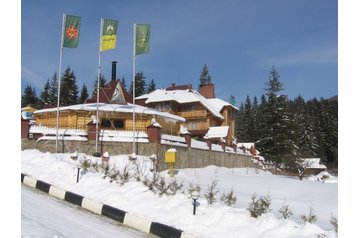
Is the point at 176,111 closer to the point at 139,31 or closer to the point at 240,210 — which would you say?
the point at 139,31

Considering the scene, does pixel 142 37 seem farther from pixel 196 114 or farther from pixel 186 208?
pixel 196 114

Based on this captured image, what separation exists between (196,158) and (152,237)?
17.5 m

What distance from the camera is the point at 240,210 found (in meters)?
8.98

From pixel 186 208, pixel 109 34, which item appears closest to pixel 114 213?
pixel 186 208

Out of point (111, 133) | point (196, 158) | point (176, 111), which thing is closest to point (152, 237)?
point (111, 133)

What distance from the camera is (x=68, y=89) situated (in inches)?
2766

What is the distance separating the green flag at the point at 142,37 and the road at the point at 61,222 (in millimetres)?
12595

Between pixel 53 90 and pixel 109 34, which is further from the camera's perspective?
pixel 53 90

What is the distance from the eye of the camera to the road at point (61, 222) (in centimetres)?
687

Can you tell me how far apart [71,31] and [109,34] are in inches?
83.4

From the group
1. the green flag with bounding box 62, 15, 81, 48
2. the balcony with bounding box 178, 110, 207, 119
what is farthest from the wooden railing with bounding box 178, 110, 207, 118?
the green flag with bounding box 62, 15, 81, 48

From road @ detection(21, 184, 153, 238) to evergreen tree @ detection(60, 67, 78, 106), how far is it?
197 ft

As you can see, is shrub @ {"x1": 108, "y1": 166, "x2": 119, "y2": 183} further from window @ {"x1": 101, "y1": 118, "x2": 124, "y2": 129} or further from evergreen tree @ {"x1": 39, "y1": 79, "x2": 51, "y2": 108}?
evergreen tree @ {"x1": 39, "y1": 79, "x2": 51, "y2": 108}

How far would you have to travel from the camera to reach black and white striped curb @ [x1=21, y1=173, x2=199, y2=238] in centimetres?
809
